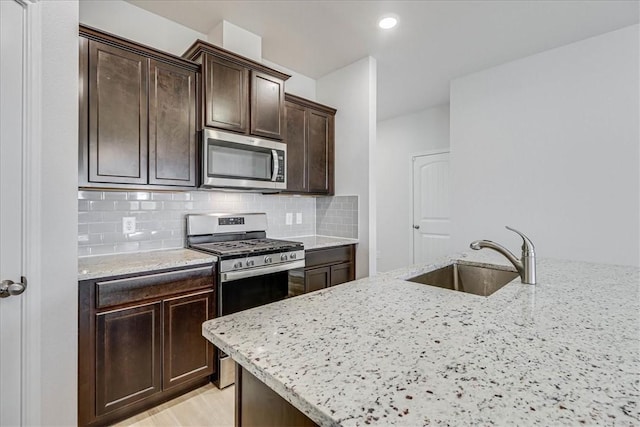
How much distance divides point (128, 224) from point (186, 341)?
0.96 meters

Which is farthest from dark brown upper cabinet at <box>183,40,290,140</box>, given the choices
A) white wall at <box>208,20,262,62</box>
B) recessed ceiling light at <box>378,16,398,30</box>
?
recessed ceiling light at <box>378,16,398,30</box>

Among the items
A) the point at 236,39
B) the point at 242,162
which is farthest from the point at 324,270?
the point at 236,39

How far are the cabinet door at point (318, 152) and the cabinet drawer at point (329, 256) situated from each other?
0.69m

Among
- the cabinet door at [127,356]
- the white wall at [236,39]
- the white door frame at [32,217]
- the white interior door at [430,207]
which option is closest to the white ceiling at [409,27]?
the white wall at [236,39]

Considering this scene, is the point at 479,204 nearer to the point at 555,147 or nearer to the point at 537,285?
the point at 555,147

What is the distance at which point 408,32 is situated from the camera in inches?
105

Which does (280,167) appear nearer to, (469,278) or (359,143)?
(359,143)

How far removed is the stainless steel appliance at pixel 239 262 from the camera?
2092 millimetres

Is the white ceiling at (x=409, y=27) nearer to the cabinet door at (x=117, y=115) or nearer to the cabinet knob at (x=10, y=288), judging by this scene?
the cabinet door at (x=117, y=115)

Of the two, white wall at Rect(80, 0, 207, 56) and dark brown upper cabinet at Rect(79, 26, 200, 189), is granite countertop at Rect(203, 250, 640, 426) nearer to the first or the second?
dark brown upper cabinet at Rect(79, 26, 200, 189)

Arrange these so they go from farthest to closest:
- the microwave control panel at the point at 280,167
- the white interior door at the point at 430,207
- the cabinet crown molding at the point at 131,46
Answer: the white interior door at the point at 430,207, the microwave control panel at the point at 280,167, the cabinet crown molding at the point at 131,46

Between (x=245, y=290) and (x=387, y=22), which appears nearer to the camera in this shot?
(x=245, y=290)

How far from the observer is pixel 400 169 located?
514 cm

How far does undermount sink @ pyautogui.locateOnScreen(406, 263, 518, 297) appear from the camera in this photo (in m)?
1.67
